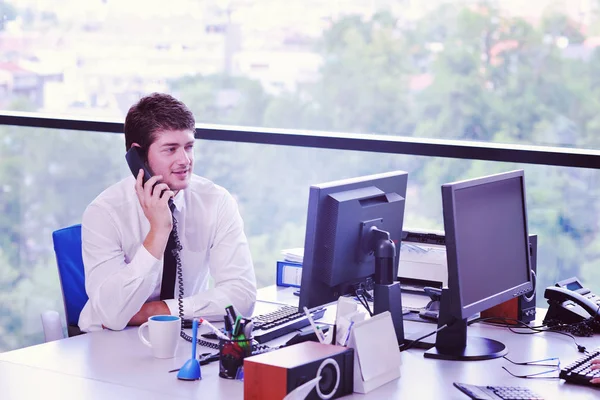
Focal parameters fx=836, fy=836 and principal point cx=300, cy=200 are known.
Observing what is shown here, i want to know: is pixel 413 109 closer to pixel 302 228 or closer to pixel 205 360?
pixel 302 228

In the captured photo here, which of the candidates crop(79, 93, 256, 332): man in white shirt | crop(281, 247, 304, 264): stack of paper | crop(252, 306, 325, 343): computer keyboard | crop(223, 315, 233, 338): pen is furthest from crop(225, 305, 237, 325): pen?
crop(281, 247, 304, 264): stack of paper

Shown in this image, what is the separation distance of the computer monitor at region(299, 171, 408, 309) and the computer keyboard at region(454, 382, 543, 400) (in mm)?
447

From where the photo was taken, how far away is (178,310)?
2.59 m

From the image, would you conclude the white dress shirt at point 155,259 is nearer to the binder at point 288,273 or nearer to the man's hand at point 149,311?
the man's hand at point 149,311

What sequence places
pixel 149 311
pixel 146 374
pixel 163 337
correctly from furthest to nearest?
pixel 149 311 → pixel 163 337 → pixel 146 374

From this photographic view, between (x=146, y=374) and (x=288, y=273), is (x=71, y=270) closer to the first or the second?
(x=288, y=273)

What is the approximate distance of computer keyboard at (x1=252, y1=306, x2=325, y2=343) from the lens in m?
2.37

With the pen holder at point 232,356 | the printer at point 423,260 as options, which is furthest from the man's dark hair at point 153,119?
the pen holder at point 232,356

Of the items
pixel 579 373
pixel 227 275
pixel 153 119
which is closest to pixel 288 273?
pixel 227 275

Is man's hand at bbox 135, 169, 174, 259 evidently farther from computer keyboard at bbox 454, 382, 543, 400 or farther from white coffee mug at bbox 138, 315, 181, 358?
computer keyboard at bbox 454, 382, 543, 400

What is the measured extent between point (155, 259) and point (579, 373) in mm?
1275

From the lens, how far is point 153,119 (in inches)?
109

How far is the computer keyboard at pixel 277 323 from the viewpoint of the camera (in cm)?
237

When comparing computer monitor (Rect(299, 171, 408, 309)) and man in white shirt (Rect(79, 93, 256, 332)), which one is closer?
computer monitor (Rect(299, 171, 408, 309))
